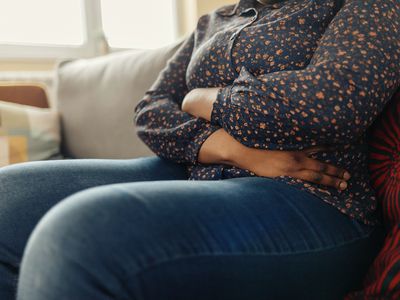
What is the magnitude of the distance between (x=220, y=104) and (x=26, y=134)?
1025mm

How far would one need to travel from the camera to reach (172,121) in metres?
0.90

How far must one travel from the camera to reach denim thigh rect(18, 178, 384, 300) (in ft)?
1.52

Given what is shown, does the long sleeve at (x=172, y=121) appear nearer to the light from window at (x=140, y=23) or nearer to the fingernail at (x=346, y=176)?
the fingernail at (x=346, y=176)

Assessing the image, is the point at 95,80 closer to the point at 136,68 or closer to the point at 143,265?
the point at 136,68

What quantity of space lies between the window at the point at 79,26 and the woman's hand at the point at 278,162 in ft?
6.21

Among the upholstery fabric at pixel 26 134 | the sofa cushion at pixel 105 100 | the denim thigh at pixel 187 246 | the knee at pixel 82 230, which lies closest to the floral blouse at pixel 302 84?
the denim thigh at pixel 187 246

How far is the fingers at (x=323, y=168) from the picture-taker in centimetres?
71

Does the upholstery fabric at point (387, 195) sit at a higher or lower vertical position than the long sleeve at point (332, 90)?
lower

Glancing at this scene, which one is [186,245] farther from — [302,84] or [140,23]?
[140,23]

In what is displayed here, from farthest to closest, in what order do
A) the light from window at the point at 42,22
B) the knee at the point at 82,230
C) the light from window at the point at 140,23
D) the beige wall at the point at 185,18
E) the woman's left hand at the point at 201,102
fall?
1. the light from window at the point at 140,23
2. the light from window at the point at 42,22
3. the beige wall at the point at 185,18
4. the woman's left hand at the point at 201,102
5. the knee at the point at 82,230

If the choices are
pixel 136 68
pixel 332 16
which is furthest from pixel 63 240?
pixel 136 68

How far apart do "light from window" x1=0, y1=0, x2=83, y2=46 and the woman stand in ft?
5.86

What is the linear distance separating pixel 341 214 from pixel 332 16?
37 cm

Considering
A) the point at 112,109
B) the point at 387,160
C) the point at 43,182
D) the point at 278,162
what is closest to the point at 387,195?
the point at 387,160
